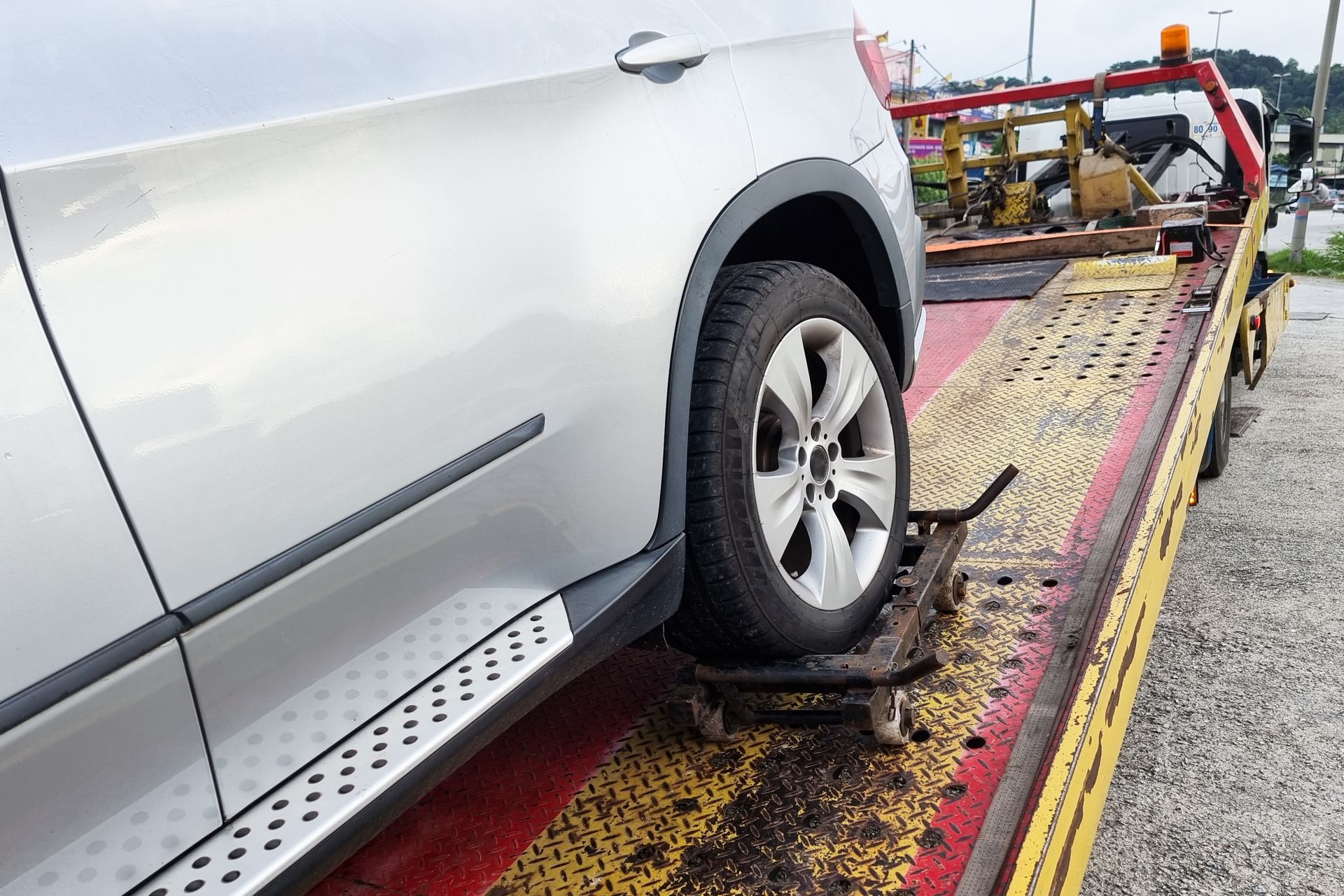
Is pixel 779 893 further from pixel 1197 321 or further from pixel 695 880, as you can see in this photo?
pixel 1197 321

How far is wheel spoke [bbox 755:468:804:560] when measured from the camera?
1.75m

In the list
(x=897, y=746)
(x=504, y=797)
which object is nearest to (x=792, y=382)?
(x=897, y=746)

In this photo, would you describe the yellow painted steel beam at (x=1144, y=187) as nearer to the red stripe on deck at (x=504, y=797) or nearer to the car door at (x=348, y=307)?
the red stripe on deck at (x=504, y=797)

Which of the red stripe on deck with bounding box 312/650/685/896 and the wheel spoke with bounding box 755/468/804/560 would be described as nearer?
the red stripe on deck with bounding box 312/650/685/896

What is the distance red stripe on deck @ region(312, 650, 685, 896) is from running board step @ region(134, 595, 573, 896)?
462 mm

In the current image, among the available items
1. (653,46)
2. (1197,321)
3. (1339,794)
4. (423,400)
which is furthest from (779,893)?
(1197,321)

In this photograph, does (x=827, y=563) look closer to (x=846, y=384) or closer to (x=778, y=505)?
(x=778, y=505)

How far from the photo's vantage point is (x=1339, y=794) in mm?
2557

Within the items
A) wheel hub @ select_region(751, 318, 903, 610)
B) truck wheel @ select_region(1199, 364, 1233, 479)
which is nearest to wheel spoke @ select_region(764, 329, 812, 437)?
wheel hub @ select_region(751, 318, 903, 610)

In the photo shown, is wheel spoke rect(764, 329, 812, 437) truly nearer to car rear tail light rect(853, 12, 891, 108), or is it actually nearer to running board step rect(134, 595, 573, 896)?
A: running board step rect(134, 595, 573, 896)

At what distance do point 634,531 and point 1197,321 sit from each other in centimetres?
314

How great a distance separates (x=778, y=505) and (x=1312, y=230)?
30.9 metres

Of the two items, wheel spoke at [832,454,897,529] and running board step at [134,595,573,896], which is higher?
running board step at [134,595,573,896]

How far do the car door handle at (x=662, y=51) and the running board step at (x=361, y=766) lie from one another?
2.68 ft
